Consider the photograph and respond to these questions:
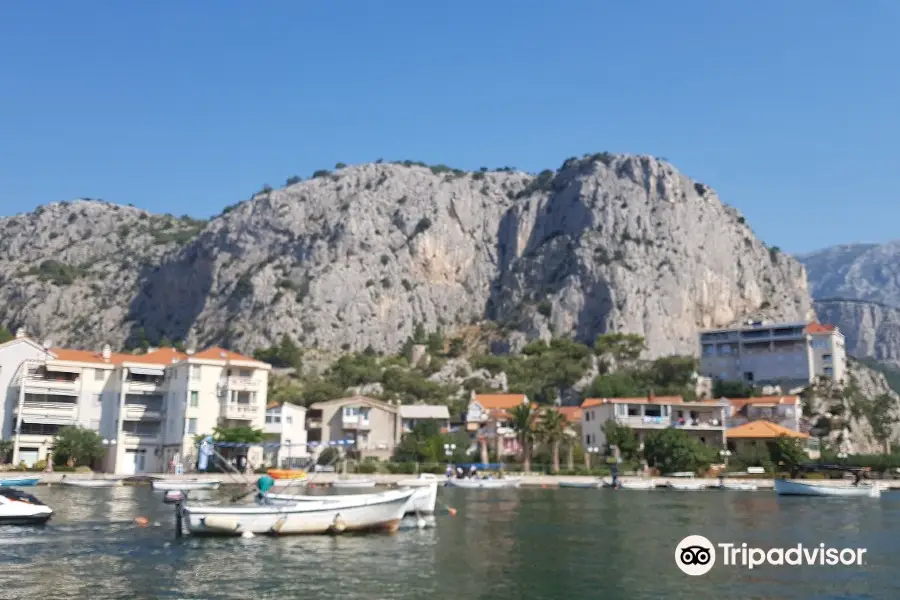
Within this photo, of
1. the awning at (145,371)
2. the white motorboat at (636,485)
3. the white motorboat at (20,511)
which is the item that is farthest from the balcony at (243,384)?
the white motorboat at (20,511)

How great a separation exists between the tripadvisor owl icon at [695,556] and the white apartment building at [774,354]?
8959cm

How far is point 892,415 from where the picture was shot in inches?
4281

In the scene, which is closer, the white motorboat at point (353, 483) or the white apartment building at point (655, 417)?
the white motorboat at point (353, 483)

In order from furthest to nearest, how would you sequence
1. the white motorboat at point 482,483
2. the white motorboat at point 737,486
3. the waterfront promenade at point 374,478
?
1. the white motorboat at point 737,486
2. the white motorboat at point 482,483
3. the waterfront promenade at point 374,478

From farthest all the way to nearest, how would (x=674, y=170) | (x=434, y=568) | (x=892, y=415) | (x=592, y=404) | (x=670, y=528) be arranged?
1. (x=674, y=170)
2. (x=892, y=415)
3. (x=592, y=404)
4. (x=670, y=528)
5. (x=434, y=568)

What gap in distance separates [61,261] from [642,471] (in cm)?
15062

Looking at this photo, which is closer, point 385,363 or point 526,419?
point 526,419

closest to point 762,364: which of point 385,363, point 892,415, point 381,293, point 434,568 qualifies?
point 892,415

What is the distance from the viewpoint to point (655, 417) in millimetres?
85375

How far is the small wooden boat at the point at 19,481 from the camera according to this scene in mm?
53375

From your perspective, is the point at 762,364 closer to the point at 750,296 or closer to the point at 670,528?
the point at 750,296

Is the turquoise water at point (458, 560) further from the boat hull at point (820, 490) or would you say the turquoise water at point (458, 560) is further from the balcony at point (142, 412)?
the balcony at point (142, 412)

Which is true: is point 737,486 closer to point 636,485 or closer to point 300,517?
point 636,485

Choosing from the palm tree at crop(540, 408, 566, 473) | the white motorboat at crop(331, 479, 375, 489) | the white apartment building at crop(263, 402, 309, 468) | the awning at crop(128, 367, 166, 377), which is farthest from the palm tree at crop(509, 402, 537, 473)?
the awning at crop(128, 367, 166, 377)
